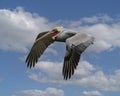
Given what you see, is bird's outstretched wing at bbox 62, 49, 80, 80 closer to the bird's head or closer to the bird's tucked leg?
the bird's tucked leg

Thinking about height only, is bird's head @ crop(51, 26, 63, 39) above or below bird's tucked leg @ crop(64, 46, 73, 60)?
→ above

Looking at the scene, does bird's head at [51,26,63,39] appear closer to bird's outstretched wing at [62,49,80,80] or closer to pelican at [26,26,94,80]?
pelican at [26,26,94,80]

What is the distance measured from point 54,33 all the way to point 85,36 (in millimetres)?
6470

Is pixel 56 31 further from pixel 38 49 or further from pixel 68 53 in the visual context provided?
pixel 68 53

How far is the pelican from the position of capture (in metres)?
30.5

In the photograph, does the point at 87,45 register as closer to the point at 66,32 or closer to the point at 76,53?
the point at 76,53

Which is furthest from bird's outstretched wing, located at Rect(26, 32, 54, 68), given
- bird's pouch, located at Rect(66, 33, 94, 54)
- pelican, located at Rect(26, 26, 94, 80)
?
bird's pouch, located at Rect(66, 33, 94, 54)

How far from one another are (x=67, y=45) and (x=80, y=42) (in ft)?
3.37

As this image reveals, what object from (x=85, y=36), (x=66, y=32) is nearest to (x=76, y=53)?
(x=85, y=36)

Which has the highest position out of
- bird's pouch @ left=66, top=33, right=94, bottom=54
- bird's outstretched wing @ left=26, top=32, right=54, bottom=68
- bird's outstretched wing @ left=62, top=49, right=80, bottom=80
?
bird's outstretched wing @ left=26, top=32, right=54, bottom=68

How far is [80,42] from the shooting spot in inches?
1238

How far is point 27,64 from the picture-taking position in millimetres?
40719

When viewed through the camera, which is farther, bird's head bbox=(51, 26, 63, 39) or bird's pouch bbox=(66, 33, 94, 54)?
bird's head bbox=(51, 26, 63, 39)

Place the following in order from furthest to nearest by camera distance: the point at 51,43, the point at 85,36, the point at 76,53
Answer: the point at 51,43 → the point at 85,36 → the point at 76,53
